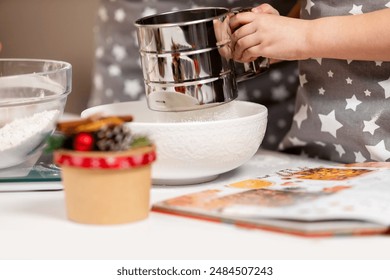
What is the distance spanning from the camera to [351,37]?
0.81m

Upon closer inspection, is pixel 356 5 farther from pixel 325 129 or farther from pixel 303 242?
pixel 303 242

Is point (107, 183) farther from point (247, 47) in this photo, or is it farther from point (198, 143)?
point (247, 47)

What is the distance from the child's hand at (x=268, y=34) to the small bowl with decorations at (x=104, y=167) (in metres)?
0.24

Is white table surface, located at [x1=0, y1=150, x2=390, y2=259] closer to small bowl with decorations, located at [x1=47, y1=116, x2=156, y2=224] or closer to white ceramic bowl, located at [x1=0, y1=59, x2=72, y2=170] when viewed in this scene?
small bowl with decorations, located at [x1=47, y1=116, x2=156, y2=224]

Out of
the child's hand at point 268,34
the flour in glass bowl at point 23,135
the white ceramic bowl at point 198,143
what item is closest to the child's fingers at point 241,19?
the child's hand at point 268,34

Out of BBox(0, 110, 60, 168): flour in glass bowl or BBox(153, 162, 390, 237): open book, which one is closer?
BBox(153, 162, 390, 237): open book

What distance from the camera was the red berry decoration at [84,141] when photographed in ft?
2.04

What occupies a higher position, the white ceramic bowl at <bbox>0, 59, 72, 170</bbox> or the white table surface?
the white ceramic bowl at <bbox>0, 59, 72, 170</bbox>

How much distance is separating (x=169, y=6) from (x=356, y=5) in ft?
1.17

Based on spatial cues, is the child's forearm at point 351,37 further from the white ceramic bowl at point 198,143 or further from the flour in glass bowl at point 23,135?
the flour in glass bowl at point 23,135

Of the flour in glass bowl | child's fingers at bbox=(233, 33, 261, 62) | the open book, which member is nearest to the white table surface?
the open book

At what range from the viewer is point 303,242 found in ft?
1.96

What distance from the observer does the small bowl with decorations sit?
0.62 meters

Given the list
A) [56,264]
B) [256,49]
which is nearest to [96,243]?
[56,264]
